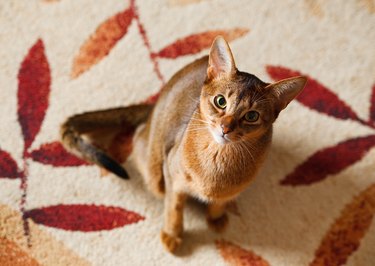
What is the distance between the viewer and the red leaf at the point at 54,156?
4.78 feet

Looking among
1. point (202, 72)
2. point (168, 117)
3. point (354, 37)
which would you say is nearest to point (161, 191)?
point (168, 117)

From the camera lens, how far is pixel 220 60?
1.05m

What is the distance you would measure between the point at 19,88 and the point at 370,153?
131 cm

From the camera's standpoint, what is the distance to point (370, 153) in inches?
59.7

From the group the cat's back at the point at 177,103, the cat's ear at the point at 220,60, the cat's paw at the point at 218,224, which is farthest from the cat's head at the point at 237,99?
the cat's paw at the point at 218,224

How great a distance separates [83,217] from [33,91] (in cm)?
52

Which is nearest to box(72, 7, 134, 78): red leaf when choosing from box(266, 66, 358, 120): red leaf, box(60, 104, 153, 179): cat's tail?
box(60, 104, 153, 179): cat's tail

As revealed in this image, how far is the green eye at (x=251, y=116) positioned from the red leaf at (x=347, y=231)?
607 mm

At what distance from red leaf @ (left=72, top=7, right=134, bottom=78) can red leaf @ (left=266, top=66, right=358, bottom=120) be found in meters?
0.61

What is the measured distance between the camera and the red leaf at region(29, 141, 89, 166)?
1.46 metres

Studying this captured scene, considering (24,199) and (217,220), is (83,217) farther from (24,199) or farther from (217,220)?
(217,220)

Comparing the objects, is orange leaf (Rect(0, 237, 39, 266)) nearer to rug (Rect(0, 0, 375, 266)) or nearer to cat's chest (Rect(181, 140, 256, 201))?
rug (Rect(0, 0, 375, 266))

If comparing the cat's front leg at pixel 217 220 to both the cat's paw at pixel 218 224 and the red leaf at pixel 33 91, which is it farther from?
the red leaf at pixel 33 91

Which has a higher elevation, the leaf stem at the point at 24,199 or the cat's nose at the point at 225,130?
the cat's nose at the point at 225,130
